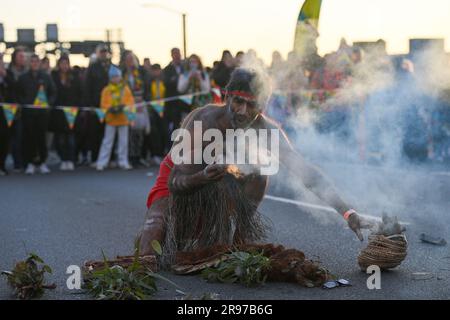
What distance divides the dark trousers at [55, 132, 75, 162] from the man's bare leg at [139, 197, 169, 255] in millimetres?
8397

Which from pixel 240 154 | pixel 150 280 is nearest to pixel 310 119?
pixel 240 154

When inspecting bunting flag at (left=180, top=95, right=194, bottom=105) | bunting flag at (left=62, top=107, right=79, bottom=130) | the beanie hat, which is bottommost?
bunting flag at (left=62, top=107, right=79, bottom=130)

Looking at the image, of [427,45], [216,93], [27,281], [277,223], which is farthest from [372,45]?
[27,281]

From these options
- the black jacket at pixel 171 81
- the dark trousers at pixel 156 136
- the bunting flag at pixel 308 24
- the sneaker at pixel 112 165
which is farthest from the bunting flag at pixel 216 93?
the bunting flag at pixel 308 24

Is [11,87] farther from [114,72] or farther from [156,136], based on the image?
[156,136]

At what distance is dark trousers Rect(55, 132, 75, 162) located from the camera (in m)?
14.1

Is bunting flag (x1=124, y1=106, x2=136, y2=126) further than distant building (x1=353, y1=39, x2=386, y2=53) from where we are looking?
Yes

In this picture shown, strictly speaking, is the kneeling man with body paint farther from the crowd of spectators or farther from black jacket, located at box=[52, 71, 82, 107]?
black jacket, located at box=[52, 71, 82, 107]

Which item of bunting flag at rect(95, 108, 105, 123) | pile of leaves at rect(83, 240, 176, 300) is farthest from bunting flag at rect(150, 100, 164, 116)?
pile of leaves at rect(83, 240, 176, 300)

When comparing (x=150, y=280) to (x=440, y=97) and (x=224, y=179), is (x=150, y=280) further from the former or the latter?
(x=440, y=97)

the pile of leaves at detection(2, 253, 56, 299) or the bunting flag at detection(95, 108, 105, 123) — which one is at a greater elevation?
the bunting flag at detection(95, 108, 105, 123)

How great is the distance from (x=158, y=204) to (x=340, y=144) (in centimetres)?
694

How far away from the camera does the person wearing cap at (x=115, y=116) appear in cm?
1376

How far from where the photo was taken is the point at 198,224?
576cm
